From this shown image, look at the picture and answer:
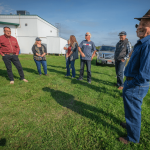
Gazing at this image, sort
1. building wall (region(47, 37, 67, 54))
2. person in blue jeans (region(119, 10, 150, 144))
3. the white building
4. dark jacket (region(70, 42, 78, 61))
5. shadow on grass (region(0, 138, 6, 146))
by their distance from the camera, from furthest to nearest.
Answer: building wall (region(47, 37, 67, 54)) → the white building → dark jacket (region(70, 42, 78, 61)) → shadow on grass (region(0, 138, 6, 146)) → person in blue jeans (region(119, 10, 150, 144))

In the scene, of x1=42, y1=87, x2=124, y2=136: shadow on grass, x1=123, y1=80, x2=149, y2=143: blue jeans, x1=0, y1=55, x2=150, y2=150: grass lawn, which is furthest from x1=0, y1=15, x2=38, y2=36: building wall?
x1=123, y1=80, x2=149, y2=143: blue jeans

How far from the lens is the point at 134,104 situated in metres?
1.62

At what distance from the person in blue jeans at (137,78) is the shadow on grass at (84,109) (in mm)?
574

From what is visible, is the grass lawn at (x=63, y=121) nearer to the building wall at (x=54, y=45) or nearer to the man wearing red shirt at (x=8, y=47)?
the man wearing red shirt at (x=8, y=47)

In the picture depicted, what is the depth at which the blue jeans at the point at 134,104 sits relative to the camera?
1549 mm

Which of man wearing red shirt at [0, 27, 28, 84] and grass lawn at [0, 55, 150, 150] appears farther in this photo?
man wearing red shirt at [0, 27, 28, 84]

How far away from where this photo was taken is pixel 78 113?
2.74 meters

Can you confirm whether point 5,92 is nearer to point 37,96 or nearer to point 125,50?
point 37,96

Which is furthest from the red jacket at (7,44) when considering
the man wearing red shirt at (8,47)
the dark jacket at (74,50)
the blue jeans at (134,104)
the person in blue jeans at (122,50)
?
the blue jeans at (134,104)

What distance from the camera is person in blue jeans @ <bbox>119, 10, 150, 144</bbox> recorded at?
137cm

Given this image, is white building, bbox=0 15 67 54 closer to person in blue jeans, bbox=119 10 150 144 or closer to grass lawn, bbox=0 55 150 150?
grass lawn, bbox=0 55 150 150

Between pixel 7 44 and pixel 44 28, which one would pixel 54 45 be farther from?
pixel 7 44

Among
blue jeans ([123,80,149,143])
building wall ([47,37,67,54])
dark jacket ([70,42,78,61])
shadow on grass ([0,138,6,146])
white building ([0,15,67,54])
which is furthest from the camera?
building wall ([47,37,67,54])

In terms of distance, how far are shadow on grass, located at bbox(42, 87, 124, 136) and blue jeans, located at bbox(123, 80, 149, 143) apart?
504 mm
